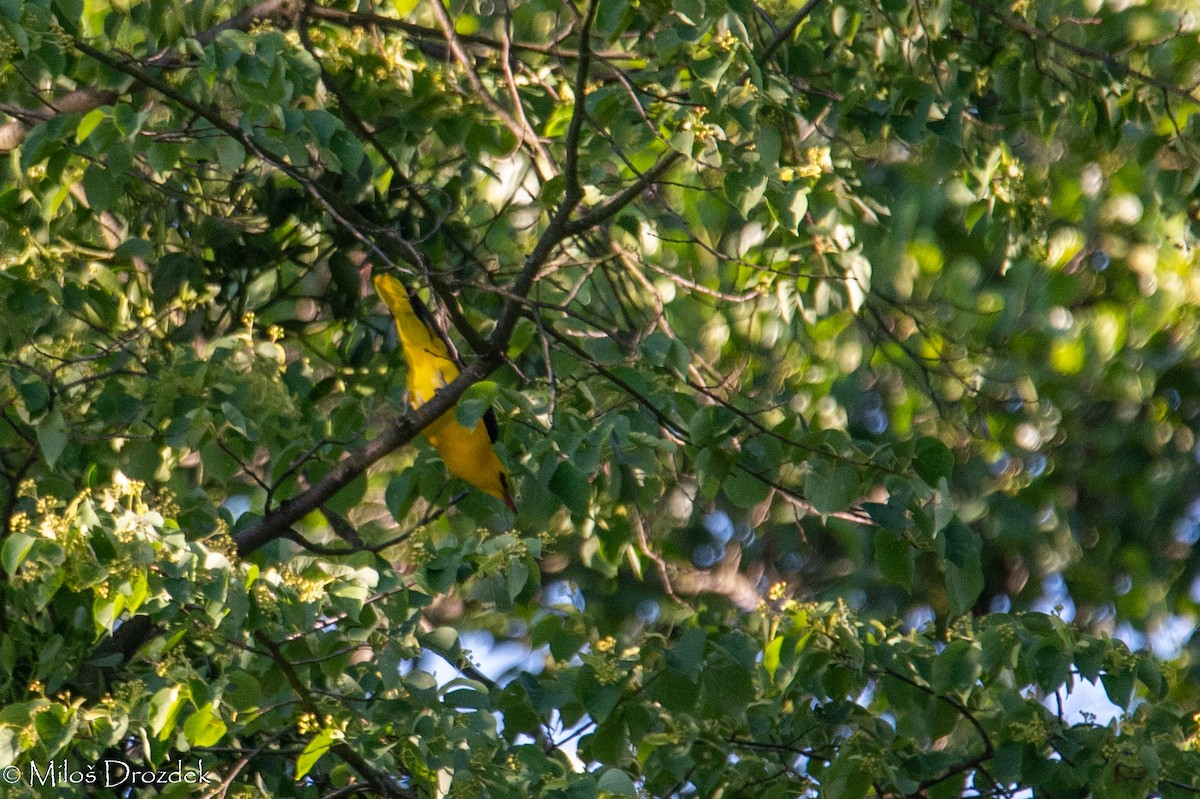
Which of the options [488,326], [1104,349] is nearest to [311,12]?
[488,326]

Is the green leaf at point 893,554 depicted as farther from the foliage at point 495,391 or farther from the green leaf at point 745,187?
the green leaf at point 745,187

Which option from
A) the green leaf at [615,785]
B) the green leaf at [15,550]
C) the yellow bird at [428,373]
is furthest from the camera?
the yellow bird at [428,373]

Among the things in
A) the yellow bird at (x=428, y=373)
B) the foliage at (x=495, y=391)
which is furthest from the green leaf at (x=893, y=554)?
the yellow bird at (x=428, y=373)

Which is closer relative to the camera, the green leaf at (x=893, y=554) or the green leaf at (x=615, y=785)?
the green leaf at (x=615, y=785)

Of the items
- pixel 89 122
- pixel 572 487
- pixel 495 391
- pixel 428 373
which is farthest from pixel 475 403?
pixel 428 373

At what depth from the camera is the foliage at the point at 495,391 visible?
2.59 meters

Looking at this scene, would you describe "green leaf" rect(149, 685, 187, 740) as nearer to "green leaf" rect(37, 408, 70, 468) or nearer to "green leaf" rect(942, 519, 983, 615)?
"green leaf" rect(37, 408, 70, 468)

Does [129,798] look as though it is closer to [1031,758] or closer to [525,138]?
[525,138]

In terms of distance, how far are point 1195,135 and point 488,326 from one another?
191 cm

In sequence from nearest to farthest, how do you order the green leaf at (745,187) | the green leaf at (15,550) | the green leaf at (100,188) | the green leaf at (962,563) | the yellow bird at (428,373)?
1. the green leaf at (15,550)
2. the green leaf at (962,563)
3. the green leaf at (745,187)
4. the green leaf at (100,188)
5. the yellow bird at (428,373)

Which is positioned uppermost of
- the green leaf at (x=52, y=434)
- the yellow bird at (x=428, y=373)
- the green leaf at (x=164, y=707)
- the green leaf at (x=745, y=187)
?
the yellow bird at (x=428, y=373)

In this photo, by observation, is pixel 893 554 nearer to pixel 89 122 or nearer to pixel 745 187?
pixel 745 187

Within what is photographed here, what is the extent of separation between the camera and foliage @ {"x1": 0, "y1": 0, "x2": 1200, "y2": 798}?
102 inches

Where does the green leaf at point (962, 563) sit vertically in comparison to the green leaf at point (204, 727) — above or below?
above
